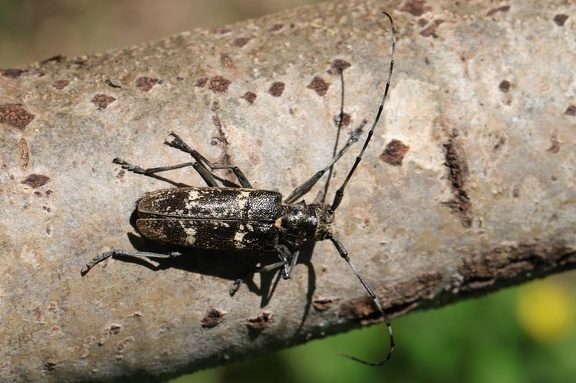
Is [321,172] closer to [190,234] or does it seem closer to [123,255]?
[190,234]

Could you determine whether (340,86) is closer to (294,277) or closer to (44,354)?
(294,277)

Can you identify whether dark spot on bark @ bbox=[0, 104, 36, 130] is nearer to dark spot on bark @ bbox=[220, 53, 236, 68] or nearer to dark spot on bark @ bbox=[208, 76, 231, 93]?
dark spot on bark @ bbox=[208, 76, 231, 93]

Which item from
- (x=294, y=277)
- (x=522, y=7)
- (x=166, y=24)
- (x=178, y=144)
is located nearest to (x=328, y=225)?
(x=294, y=277)

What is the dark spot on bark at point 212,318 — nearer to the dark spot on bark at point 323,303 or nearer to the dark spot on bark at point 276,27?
the dark spot on bark at point 323,303

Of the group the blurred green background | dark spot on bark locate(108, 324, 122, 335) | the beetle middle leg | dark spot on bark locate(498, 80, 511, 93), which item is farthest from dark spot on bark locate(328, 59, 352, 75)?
the blurred green background

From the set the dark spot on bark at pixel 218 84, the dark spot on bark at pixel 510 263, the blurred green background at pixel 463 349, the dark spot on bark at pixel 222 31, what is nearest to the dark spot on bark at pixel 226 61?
the dark spot on bark at pixel 218 84

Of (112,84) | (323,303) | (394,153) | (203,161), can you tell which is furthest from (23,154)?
(394,153)
